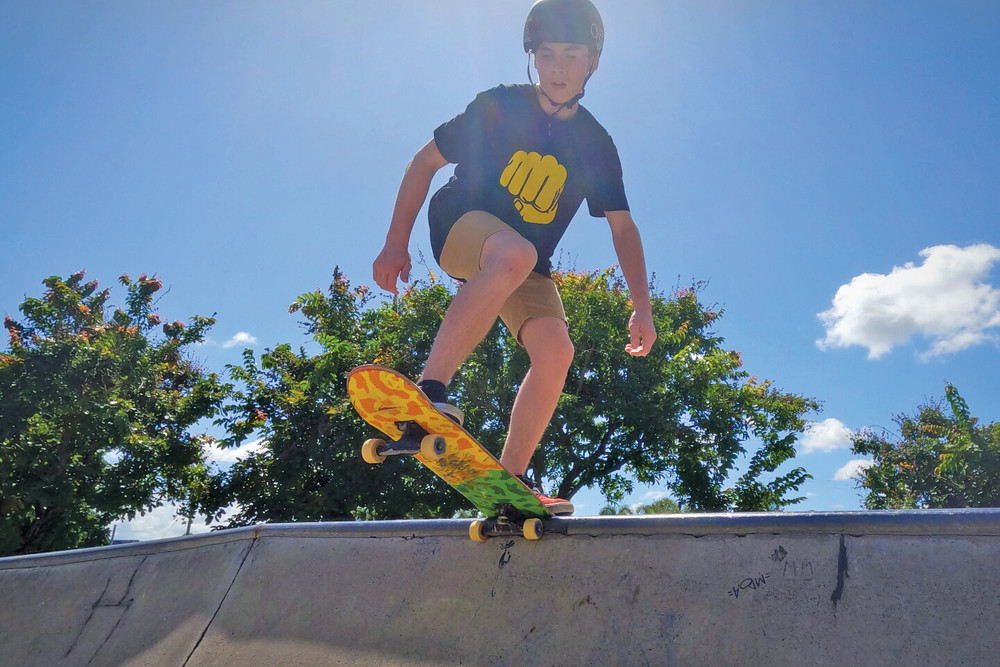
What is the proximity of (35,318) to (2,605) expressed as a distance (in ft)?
57.8

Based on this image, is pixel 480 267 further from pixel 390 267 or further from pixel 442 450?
pixel 442 450

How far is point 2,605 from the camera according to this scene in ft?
11.9

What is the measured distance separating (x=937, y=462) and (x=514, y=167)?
48.3 ft

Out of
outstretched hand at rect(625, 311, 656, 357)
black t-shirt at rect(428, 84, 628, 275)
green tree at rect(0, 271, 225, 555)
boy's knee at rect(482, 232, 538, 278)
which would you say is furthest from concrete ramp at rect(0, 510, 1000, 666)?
green tree at rect(0, 271, 225, 555)

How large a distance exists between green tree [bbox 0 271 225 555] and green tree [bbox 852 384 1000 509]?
52.4 ft

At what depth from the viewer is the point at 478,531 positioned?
2393 millimetres

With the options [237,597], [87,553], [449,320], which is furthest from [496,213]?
[87,553]

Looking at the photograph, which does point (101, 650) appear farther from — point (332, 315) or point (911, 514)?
point (332, 315)

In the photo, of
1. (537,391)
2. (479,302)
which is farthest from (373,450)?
(537,391)

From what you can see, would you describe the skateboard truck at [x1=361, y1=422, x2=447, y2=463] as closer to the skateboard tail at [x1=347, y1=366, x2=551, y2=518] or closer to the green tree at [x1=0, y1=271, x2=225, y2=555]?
the skateboard tail at [x1=347, y1=366, x2=551, y2=518]

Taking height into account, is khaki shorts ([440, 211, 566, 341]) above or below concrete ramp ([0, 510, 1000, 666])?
above

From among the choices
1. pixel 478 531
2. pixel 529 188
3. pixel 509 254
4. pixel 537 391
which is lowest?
pixel 478 531

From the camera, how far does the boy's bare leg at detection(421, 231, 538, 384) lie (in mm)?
2404

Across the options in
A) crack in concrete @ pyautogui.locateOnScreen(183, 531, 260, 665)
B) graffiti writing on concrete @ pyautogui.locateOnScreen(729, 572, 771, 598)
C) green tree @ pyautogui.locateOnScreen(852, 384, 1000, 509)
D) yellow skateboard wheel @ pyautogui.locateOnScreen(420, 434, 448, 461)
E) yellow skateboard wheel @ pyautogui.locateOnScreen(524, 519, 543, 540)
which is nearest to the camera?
graffiti writing on concrete @ pyautogui.locateOnScreen(729, 572, 771, 598)
